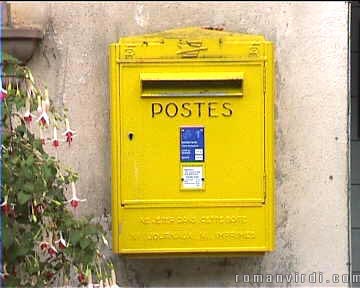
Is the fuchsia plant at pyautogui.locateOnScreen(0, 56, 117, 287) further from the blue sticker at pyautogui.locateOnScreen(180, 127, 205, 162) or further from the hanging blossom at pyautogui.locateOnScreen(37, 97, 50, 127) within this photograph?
the blue sticker at pyautogui.locateOnScreen(180, 127, 205, 162)

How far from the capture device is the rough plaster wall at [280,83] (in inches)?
170

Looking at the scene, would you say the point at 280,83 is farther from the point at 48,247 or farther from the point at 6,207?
the point at 6,207

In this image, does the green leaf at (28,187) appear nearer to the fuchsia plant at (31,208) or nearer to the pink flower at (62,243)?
the fuchsia plant at (31,208)

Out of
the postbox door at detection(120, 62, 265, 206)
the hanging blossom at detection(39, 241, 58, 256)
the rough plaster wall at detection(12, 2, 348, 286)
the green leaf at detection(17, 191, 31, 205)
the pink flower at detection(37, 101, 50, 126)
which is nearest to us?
the green leaf at detection(17, 191, 31, 205)

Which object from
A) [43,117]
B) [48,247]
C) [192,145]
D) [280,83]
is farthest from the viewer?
[280,83]

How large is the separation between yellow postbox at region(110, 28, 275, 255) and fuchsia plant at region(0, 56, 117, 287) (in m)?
0.67

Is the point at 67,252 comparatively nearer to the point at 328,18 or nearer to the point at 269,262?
the point at 269,262

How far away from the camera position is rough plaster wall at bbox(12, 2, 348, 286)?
431 centimetres

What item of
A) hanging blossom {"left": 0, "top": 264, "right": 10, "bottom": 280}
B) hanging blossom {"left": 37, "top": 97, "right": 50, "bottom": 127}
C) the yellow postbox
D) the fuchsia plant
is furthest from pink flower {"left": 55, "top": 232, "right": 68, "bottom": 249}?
the yellow postbox

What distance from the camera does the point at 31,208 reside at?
10.8 ft

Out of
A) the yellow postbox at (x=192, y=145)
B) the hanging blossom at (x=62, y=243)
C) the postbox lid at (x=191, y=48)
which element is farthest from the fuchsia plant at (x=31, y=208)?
the postbox lid at (x=191, y=48)

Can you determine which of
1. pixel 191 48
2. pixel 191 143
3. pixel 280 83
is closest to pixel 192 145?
pixel 191 143

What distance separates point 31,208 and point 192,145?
1.06 m

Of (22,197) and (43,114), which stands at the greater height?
(43,114)
